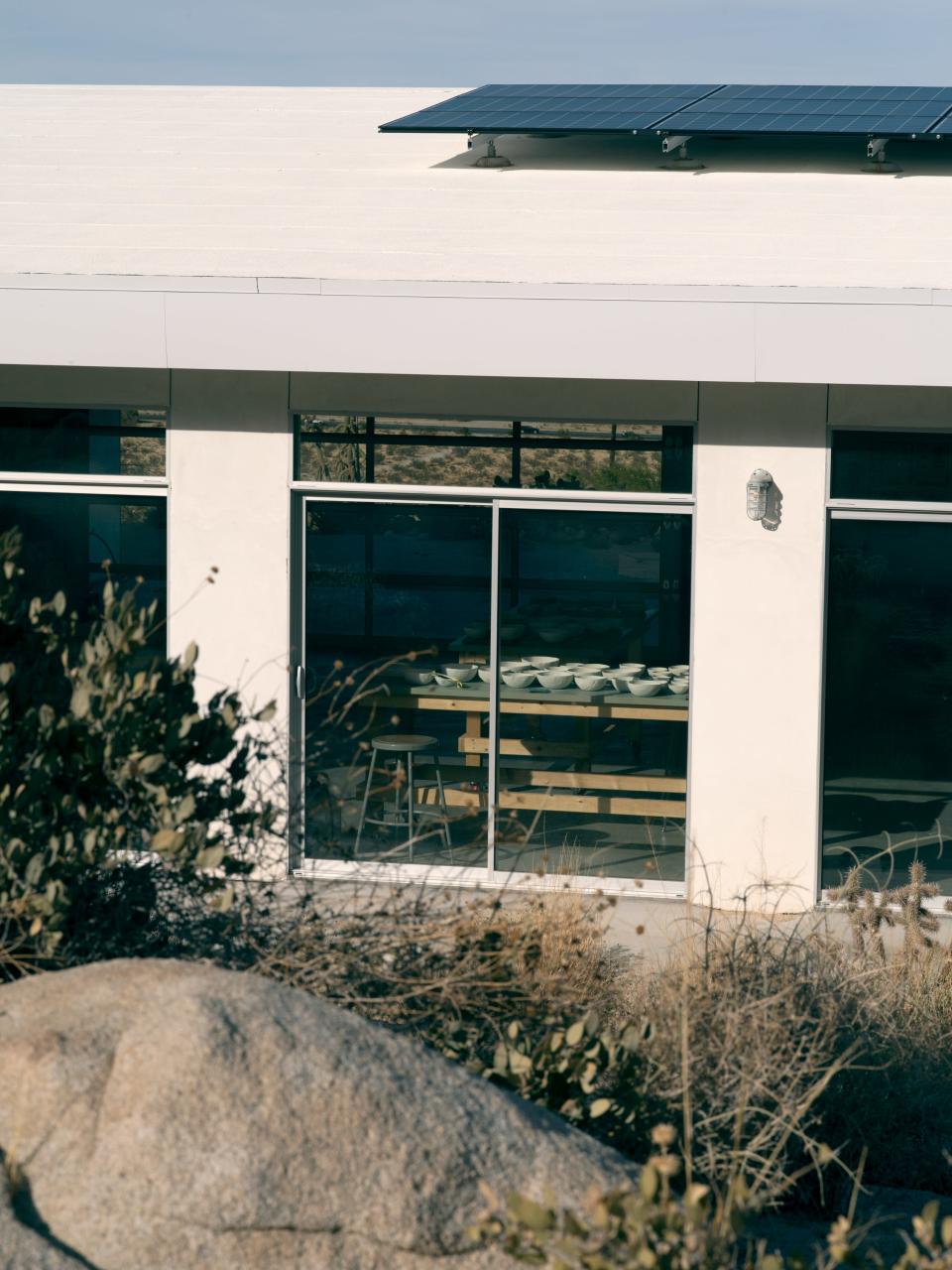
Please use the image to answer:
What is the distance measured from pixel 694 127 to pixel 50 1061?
9.73m

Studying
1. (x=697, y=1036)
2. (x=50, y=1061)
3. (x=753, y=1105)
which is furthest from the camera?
(x=697, y=1036)

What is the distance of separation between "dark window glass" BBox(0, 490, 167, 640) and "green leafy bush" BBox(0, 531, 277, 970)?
14.9 ft

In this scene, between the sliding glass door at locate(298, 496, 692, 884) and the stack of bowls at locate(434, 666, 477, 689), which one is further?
the stack of bowls at locate(434, 666, 477, 689)

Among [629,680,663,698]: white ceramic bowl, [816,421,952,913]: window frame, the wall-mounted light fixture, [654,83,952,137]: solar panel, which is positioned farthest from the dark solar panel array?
[629,680,663,698]: white ceramic bowl

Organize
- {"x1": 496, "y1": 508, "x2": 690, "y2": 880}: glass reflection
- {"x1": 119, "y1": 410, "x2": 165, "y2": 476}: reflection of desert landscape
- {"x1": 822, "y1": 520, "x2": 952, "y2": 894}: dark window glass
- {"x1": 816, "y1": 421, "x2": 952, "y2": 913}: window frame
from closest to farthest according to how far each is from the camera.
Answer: {"x1": 816, "y1": 421, "x2": 952, "y2": 913}: window frame, {"x1": 822, "y1": 520, "x2": 952, "y2": 894}: dark window glass, {"x1": 496, "y1": 508, "x2": 690, "y2": 880}: glass reflection, {"x1": 119, "y1": 410, "x2": 165, "y2": 476}: reflection of desert landscape

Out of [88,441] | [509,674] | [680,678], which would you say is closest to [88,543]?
[88,441]

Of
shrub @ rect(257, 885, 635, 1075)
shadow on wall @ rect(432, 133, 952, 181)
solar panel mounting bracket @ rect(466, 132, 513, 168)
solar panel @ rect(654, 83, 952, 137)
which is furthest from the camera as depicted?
solar panel mounting bracket @ rect(466, 132, 513, 168)

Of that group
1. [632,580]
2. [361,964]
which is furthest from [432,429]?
[361,964]

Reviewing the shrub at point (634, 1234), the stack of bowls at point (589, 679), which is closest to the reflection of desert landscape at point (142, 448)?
the stack of bowls at point (589, 679)

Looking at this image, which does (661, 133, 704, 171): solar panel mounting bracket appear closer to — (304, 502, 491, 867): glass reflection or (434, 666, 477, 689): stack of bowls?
(304, 502, 491, 867): glass reflection

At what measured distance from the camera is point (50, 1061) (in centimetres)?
371

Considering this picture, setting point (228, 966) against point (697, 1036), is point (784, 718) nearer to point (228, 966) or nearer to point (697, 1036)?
point (697, 1036)

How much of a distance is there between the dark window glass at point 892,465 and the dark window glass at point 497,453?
89 centimetres

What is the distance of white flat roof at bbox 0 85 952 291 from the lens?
357 inches
